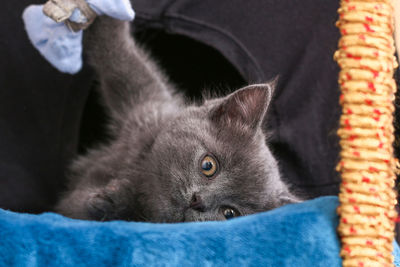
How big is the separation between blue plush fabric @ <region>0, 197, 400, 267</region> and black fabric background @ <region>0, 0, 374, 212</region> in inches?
26.5

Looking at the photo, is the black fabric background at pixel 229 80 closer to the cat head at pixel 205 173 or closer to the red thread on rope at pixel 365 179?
the cat head at pixel 205 173

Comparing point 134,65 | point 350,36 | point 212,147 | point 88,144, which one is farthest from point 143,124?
point 350,36

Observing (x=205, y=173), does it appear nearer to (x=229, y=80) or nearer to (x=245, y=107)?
(x=245, y=107)

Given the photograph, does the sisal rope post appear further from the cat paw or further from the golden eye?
the cat paw

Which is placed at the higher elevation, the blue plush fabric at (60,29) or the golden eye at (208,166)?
the blue plush fabric at (60,29)

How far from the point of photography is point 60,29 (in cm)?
119

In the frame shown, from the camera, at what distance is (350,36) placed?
0.73m

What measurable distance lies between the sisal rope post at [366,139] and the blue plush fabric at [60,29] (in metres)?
0.67

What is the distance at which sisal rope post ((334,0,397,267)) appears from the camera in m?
0.70

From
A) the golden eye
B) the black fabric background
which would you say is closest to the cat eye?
the golden eye

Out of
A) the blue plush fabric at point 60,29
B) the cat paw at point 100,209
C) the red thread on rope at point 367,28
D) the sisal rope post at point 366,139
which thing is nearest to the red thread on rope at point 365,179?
the sisal rope post at point 366,139

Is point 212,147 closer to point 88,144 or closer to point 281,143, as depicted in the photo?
point 281,143

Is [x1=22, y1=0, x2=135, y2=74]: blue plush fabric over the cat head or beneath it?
over

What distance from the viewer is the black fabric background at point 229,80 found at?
138cm
